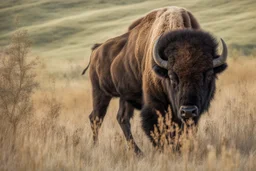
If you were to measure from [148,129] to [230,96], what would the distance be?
4.56m

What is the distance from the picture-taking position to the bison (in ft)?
19.6

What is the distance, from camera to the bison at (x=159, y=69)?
5.99 meters

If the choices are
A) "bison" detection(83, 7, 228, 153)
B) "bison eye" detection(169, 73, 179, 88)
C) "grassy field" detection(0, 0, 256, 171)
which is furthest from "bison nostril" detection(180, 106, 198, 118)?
"bison eye" detection(169, 73, 179, 88)

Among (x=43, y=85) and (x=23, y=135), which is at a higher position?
(x=23, y=135)

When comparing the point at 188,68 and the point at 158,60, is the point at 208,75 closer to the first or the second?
the point at 188,68

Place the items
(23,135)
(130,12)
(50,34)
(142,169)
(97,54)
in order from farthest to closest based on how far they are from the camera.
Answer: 1. (130,12)
2. (50,34)
3. (97,54)
4. (23,135)
5. (142,169)

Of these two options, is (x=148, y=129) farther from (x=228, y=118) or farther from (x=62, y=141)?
(x=228, y=118)

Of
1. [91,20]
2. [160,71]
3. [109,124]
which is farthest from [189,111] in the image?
[91,20]

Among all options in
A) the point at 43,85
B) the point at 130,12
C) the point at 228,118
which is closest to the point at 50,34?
the point at 130,12

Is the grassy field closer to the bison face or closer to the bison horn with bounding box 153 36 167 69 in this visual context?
the bison face

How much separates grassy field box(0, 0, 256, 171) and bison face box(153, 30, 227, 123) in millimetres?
469

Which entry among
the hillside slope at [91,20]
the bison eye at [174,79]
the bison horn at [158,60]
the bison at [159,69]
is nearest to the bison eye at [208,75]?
the bison at [159,69]

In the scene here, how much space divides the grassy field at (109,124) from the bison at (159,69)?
40 cm

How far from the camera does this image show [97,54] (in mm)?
9352
